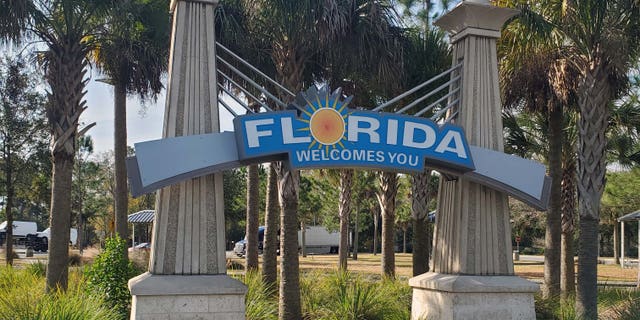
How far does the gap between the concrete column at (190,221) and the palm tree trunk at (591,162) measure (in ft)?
22.7

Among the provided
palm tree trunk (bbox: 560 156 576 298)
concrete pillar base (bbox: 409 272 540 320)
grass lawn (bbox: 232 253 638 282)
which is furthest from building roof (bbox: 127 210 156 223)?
concrete pillar base (bbox: 409 272 540 320)

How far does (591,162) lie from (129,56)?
9.73 metres

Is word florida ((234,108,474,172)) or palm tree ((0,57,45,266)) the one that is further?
palm tree ((0,57,45,266))

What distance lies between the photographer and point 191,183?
9258 millimetres

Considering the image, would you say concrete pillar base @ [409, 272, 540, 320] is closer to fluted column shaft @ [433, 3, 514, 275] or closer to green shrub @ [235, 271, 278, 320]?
fluted column shaft @ [433, 3, 514, 275]

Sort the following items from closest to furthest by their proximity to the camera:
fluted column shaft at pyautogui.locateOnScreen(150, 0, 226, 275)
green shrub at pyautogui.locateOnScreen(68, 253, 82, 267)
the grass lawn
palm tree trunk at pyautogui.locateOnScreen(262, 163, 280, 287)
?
fluted column shaft at pyautogui.locateOnScreen(150, 0, 226, 275), palm tree trunk at pyautogui.locateOnScreen(262, 163, 280, 287), green shrub at pyautogui.locateOnScreen(68, 253, 82, 267), the grass lawn

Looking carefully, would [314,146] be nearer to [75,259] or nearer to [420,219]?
[420,219]

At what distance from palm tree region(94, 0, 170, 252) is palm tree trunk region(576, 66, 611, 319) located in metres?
9.03

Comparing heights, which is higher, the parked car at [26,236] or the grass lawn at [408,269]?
the parked car at [26,236]

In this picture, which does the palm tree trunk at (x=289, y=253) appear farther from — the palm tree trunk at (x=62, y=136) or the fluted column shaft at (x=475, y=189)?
the palm tree trunk at (x=62, y=136)

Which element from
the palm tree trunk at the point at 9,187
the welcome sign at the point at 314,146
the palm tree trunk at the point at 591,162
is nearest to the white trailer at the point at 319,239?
the palm tree trunk at the point at 9,187

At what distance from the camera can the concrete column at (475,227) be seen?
1015 centimetres

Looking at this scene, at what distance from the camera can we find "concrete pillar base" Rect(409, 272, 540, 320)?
10039 mm

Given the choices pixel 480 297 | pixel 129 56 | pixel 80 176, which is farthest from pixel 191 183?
pixel 80 176
